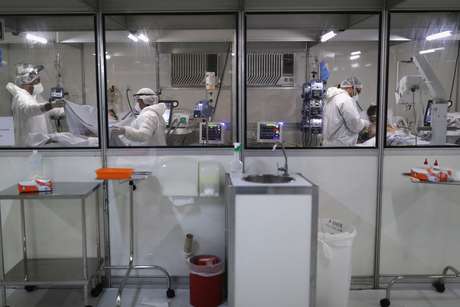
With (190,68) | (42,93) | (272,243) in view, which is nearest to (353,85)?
(190,68)

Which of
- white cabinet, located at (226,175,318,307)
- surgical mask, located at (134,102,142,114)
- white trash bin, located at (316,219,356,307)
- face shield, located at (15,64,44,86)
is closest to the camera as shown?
white cabinet, located at (226,175,318,307)

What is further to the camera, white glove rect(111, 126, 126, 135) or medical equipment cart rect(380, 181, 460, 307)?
white glove rect(111, 126, 126, 135)

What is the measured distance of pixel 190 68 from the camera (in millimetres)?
3756

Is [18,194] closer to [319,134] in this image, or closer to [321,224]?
[321,224]

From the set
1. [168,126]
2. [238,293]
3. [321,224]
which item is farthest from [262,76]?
[238,293]

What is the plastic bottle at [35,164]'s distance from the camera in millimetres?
2605

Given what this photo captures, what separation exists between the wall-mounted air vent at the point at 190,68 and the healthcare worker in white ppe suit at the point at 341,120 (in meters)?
1.16

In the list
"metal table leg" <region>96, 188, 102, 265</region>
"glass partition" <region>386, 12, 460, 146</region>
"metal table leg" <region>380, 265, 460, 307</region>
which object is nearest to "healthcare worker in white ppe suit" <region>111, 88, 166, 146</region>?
"metal table leg" <region>96, 188, 102, 265</region>

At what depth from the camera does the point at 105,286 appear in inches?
109

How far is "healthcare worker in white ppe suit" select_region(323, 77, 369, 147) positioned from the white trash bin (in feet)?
3.49

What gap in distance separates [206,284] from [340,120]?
1.83 metres

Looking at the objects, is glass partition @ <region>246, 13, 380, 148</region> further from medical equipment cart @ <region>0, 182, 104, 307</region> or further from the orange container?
medical equipment cart @ <region>0, 182, 104, 307</region>

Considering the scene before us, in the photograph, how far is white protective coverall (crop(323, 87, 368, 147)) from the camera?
321cm

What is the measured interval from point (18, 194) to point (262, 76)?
2.32m
